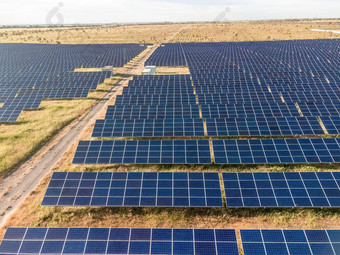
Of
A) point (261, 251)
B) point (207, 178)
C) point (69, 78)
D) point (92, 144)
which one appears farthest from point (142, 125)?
point (69, 78)

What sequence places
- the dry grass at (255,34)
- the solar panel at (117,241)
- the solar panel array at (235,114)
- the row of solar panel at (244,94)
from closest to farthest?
the solar panel at (117,241) < the solar panel array at (235,114) < the row of solar panel at (244,94) < the dry grass at (255,34)

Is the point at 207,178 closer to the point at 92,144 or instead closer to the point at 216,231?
the point at 216,231

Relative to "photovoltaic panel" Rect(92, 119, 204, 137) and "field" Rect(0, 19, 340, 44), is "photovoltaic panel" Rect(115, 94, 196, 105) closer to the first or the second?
"photovoltaic panel" Rect(92, 119, 204, 137)

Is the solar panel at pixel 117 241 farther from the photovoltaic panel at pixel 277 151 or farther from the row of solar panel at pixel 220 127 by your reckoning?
the row of solar panel at pixel 220 127

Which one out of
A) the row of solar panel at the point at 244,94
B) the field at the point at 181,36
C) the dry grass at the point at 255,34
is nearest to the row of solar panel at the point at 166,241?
the row of solar panel at the point at 244,94

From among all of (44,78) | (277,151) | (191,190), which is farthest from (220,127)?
(44,78)

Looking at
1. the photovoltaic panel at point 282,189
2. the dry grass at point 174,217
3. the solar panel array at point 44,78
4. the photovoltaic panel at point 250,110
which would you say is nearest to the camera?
the dry grass at point 174,217

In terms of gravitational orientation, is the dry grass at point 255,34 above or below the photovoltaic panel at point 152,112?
above
